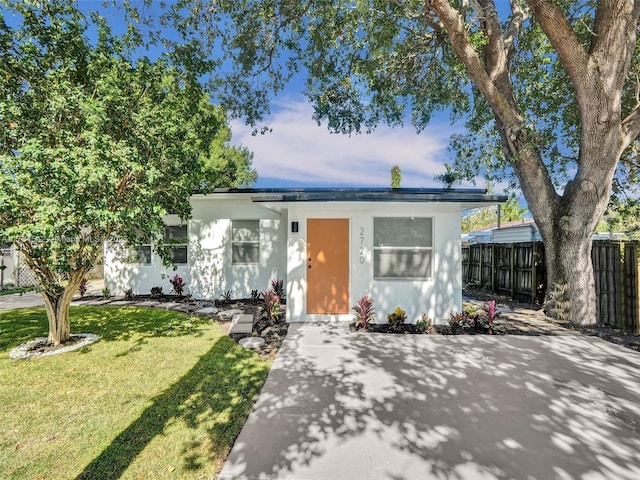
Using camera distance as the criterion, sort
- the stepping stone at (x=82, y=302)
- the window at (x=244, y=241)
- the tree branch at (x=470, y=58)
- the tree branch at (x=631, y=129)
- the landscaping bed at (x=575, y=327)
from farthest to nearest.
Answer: the window at (x=244, y=241) < the stepping stone at (x=82, y=302) < the tree branch at (x=631, y=129) < the tree branch at (x=470, y=58) < the landscaping bed at (x=575, y=327)

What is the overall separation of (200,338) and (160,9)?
7458 mm

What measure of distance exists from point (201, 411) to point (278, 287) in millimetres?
5508

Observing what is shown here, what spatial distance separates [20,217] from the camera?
13.3ft

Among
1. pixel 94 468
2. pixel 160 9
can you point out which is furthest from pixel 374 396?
pixel 160 9

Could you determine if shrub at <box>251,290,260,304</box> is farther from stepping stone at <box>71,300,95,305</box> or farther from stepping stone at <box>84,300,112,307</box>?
stepping stone at <box>71,300,95,305</box>

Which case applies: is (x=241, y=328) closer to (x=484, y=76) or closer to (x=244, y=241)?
(x=244, y=241)

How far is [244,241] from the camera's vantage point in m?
9.34

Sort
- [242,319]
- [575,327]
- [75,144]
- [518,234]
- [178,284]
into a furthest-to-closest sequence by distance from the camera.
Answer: [518,234], [178,284], [242,319], [575,327], [75,144]

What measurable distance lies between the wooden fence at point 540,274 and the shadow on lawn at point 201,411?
733 centimetres

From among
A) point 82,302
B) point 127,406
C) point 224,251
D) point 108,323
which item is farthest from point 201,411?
point 82,302

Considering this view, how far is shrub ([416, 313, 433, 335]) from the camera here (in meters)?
6.00

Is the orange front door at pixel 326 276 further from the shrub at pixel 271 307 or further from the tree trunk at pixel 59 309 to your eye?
the tree trunk at pixel 59 309

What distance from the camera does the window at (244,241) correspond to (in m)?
9.34

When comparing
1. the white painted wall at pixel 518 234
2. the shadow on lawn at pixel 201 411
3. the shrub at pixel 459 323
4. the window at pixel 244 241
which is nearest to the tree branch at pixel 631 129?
the shrub at pixel 459 323
